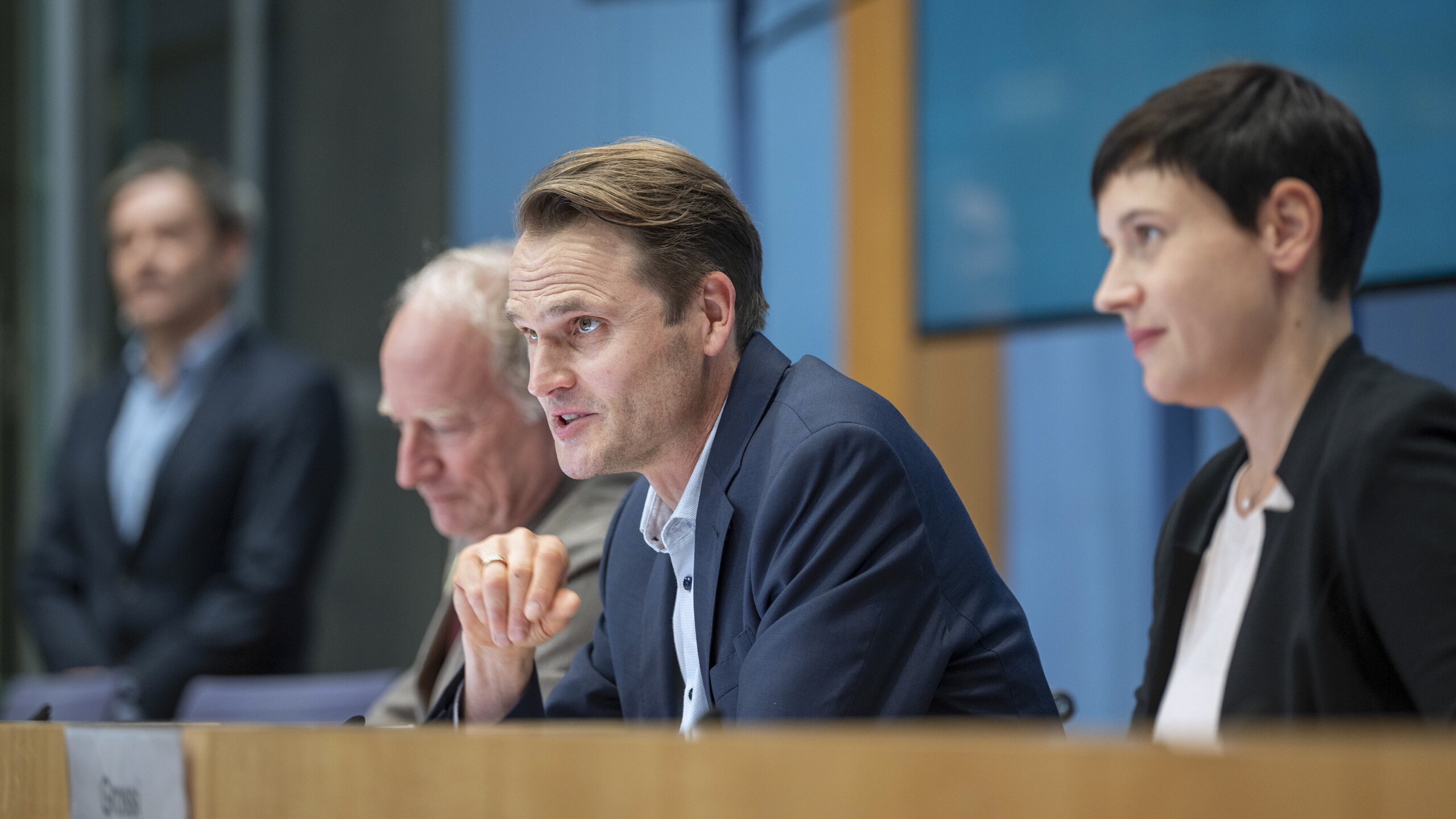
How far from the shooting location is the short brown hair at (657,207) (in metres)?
1.29

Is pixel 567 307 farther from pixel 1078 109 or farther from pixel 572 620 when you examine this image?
pixel 1078 109

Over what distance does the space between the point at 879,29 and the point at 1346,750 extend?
8.85ft

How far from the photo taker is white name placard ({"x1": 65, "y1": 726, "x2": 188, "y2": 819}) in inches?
36.7

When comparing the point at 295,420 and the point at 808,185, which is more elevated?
the point at 808,185

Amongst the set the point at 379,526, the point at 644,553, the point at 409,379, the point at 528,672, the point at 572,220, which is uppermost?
the point at 572,220

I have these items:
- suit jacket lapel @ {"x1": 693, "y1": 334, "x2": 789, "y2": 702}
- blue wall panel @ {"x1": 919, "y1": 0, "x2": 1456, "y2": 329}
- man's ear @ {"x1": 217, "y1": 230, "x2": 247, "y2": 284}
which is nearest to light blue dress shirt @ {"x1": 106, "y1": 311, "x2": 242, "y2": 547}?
man's ear @ {"x1": 217, "y1": 230, "x2": 247, "y2": 284}

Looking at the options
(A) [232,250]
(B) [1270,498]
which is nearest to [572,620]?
(B) [1270,498]

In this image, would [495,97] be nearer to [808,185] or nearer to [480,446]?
[808,185]

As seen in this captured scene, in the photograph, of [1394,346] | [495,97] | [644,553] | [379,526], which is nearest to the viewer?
[644,553]

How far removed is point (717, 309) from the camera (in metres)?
1.34

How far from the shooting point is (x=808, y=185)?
10.5 feet

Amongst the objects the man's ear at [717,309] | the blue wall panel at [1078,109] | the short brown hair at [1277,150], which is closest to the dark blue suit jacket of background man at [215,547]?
the blue wall panel at [1078,109]

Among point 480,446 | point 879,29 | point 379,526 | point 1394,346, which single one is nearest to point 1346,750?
point 480,446

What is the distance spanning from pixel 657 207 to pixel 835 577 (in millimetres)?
417
